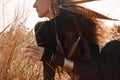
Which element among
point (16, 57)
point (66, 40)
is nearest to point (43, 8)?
point (66, 40)

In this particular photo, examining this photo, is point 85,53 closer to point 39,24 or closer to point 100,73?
point 100,73

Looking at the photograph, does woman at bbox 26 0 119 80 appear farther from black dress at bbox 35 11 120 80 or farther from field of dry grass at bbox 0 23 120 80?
field of dry grass at bbox 0 23 120 80

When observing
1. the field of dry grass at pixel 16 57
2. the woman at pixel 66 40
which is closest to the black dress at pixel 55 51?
the woman at pixel 66 40

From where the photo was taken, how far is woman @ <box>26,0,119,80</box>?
7.43 feet

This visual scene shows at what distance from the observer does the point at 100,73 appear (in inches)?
91.9

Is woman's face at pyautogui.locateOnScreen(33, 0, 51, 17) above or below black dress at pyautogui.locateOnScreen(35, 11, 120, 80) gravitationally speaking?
above

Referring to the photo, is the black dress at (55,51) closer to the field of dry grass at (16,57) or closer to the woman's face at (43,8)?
the woman's face at (43,8)

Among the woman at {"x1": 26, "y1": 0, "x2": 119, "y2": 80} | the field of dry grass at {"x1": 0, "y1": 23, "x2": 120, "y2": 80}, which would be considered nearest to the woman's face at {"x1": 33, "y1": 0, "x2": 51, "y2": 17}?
the woman at {"x1": 26, "y1": 0, "x2": 119, "y2": 80}

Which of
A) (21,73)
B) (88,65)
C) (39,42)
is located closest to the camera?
(88,65)

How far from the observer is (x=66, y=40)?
2.39 metres

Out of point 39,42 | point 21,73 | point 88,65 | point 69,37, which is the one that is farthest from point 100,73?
point 21,73

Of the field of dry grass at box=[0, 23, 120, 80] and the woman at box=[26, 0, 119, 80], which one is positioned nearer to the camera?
the woman at box=[26, 0, 119, 80]

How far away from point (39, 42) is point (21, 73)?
34 centimetres

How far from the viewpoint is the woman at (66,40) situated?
7.43ft
